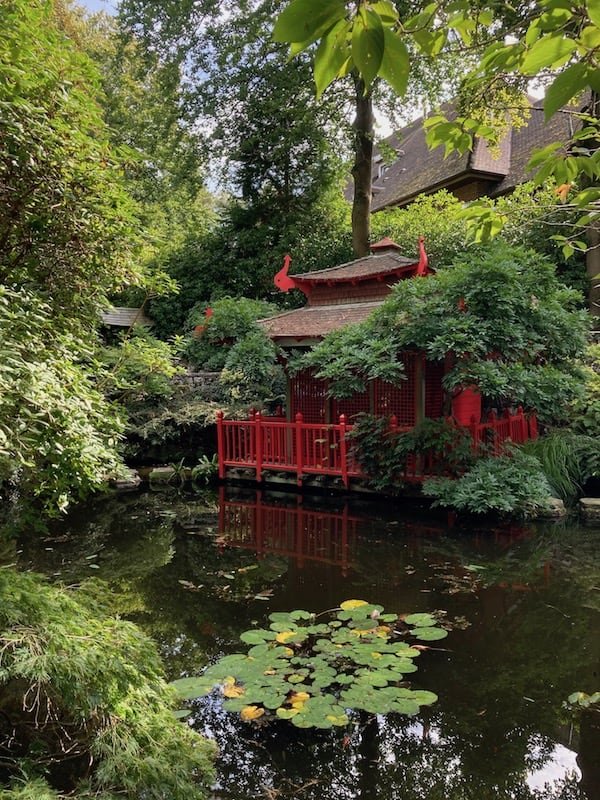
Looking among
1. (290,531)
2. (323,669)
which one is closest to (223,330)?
(290,531)

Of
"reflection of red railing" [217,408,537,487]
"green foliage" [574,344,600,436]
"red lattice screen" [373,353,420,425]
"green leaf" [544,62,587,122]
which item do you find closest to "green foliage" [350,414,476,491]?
"reflection of red railing" [217,408,537,487]

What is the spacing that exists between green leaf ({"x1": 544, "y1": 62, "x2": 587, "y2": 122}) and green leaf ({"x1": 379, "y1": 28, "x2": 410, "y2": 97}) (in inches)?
13.1

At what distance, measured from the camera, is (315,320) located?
403 inches

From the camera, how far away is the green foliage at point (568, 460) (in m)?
8.23

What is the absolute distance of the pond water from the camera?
2768 mm

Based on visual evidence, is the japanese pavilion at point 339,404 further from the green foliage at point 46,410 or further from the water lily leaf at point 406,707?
the green foliage at point 46,410

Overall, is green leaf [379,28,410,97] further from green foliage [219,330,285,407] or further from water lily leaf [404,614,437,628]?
green foliage [219,330,285,407]

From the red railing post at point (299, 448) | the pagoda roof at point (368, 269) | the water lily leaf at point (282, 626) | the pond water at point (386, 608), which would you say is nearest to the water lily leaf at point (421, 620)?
the pond water at point (386, 608)

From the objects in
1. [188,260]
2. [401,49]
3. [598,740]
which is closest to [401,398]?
[598,740]

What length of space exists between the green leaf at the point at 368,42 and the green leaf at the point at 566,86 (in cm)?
42

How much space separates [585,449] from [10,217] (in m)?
8.23

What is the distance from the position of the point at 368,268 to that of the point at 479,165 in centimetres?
843

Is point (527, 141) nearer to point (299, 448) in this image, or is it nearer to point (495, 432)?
point (495, 432)

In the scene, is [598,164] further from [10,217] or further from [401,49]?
[10,217]
